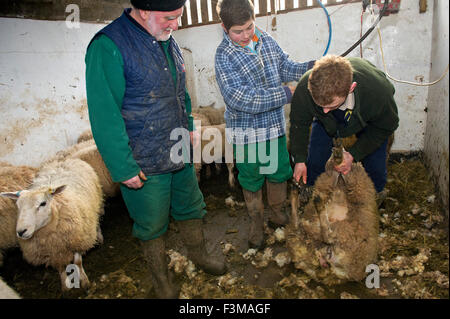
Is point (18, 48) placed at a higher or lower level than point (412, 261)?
higher

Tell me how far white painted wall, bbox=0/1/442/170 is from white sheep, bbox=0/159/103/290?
1418 millimetres

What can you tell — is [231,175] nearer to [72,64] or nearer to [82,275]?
[82,275]

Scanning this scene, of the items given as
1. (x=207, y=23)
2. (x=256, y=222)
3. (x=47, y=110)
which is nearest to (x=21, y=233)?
(x=256, y=222)

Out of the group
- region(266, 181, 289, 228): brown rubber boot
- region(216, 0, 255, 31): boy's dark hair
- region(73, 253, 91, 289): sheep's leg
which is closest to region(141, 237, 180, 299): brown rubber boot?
region(73, 253, 91, 289): sheep's leg

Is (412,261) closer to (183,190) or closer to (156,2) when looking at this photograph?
(183,190)

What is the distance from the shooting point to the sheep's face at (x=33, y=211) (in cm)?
241

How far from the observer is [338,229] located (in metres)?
2.22

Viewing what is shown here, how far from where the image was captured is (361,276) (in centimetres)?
221

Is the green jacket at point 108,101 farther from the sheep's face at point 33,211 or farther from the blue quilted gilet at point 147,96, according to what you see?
the sheep's face at point 33,211

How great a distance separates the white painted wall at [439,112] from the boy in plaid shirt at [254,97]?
4.64 feet

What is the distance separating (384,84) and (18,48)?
4.49 m

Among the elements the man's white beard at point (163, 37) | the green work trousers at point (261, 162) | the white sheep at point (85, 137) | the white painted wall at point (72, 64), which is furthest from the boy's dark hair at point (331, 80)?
the white sheep at point (85, 137)

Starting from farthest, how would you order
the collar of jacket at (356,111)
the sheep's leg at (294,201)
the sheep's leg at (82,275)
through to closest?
1. the sheep's leg at (294,201)
2. the sheep's leg at (82,275)
3. the collar of jacket at (356,111)

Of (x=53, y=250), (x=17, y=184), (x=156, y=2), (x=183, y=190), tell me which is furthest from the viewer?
(x=17, y=184)
